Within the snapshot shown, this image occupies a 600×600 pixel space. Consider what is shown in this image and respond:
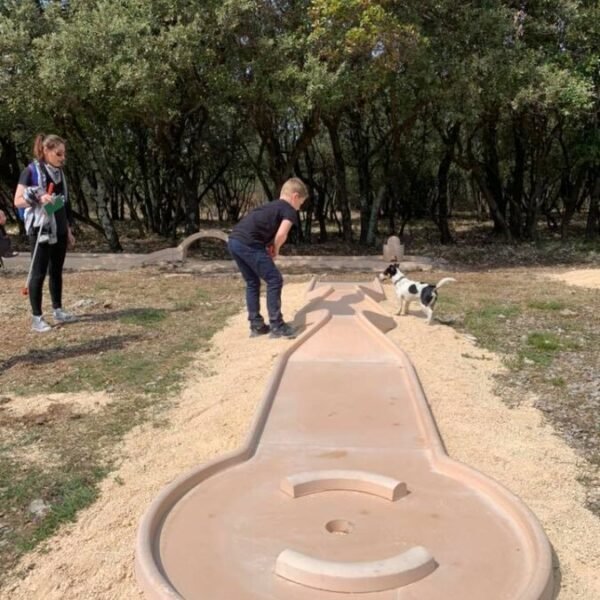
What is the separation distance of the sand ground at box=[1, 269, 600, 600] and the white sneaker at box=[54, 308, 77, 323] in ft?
6.43

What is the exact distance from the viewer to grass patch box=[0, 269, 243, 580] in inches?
147

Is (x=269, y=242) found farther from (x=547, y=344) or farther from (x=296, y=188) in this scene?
(x=547, y=344)

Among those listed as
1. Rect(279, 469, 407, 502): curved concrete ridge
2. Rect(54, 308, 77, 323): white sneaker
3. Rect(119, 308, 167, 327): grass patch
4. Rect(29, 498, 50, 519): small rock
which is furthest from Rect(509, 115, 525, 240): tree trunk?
Rect(29, 498, 50, 519): small rock

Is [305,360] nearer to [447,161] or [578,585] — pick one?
[578,585]

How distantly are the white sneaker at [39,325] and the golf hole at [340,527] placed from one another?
497 centimetres

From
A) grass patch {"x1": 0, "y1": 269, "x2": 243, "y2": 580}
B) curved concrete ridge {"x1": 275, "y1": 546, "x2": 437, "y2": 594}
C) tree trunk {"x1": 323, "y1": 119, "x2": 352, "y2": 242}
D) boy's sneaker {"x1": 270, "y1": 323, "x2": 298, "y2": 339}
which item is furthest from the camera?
tree trunk {"x1": 323, "y1": 119, "x2": 352, "y2": 242}

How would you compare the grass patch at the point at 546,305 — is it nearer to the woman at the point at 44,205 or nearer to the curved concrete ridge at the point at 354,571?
the woman at the point at 44,205

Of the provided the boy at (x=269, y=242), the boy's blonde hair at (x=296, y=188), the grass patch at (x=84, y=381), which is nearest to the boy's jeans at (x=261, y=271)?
the boy at (x=269, y=242)

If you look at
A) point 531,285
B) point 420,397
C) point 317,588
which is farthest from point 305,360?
point 531,285

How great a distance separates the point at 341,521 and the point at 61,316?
5343 millimetres

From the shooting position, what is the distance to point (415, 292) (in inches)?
311

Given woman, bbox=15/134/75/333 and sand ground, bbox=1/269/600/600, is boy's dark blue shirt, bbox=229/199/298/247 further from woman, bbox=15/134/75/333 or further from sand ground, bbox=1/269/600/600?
woman, bbox=15/134/75/333

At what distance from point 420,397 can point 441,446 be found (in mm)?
914

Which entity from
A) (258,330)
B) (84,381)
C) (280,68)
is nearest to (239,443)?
(84,381)
